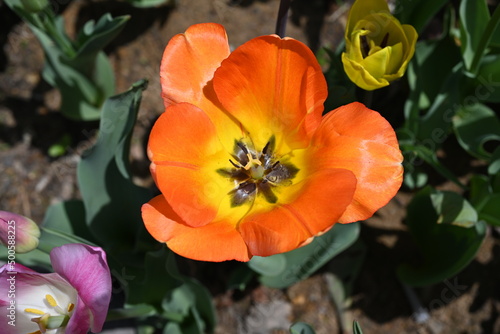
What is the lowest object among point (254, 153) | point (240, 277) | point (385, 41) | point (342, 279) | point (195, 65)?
point (342, 279)

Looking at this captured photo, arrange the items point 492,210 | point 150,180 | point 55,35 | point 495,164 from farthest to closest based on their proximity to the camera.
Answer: point 150,180 → point 55,35 → point 492,210 → point 495,164

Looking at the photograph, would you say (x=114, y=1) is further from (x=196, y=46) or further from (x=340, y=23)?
(x=196, y=46)

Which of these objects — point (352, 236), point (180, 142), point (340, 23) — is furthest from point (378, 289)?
point (180, 142)

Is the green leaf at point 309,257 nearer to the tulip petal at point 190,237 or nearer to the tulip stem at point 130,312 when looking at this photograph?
the tulip stem at point 130,312

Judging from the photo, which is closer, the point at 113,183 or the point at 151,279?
the point at 151,279

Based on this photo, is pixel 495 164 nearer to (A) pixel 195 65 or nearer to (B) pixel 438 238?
(B) pixel 438 238

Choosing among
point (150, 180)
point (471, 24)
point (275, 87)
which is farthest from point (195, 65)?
point (150, 180)

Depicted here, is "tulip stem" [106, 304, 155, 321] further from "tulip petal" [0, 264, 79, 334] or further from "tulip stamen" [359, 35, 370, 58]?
"tulip stamen" [359, 35, 370, 58]
